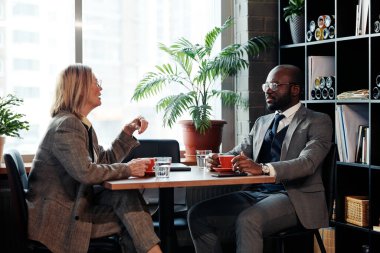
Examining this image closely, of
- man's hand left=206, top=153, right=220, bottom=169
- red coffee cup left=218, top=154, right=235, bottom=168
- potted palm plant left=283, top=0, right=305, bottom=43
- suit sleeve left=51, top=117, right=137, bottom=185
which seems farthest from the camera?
potted palm plant left=283, top=0, right=305, bottom=43

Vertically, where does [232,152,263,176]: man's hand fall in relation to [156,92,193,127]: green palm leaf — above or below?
below

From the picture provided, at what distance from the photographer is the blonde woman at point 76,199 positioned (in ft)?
9.83

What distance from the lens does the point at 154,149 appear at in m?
3.91

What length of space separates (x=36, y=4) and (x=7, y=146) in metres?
0.97

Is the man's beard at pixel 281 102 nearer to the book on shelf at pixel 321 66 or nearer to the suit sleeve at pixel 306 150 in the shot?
the suit sleeve at pixel 306 150

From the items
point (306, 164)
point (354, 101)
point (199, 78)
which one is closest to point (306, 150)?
point (306, 164)

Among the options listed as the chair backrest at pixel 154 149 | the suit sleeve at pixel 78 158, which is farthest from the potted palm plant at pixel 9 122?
the suit sleeve at pixel 78 158

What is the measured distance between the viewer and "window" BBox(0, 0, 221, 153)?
4.48 meters

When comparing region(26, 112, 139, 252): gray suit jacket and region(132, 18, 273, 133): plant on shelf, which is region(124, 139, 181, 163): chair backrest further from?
region(26, 112, 139, 252): gray suit jacket

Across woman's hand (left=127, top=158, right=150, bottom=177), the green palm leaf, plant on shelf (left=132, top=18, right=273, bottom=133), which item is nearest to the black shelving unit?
plant on shelf (left=132, top=18, right=273, bottom=133)

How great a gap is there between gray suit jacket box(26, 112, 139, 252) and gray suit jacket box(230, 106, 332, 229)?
87 cm

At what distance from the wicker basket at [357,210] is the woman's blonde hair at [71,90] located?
5.93 feet

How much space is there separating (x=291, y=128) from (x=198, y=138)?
1088 mm

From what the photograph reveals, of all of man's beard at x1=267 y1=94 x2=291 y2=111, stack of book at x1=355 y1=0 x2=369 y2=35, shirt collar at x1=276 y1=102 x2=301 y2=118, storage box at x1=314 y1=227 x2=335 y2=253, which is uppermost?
stack of book at x1=355 y1=0 x2=369 y2=35
